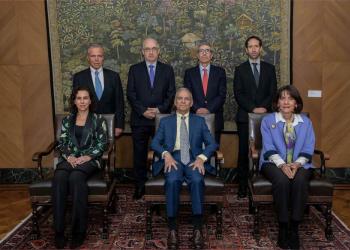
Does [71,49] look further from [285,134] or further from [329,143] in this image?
[329,143]

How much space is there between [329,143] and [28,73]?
14.0 feet

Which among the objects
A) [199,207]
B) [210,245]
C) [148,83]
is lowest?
[210,245]

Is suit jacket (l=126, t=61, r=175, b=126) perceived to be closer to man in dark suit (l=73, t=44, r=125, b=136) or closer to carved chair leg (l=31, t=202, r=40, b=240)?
man in dark suit (l=73, t=44, r=125, b=136)

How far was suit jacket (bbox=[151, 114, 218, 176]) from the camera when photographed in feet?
14.9

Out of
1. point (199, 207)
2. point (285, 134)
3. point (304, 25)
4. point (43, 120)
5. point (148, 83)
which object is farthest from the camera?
point (43, 120)

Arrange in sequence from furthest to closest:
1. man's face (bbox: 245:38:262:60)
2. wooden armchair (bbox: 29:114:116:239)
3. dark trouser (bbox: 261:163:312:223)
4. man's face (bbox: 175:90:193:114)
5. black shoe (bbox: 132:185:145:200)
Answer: black shoe (bbox: 132:185:145:200) < man's face (bbox: 245:38:262:60) < man's face (bbox: 175:90:193:114) < wooden armchair (bbox: 29:114:116:239) < dark trouser (bbox: 261:163:312:223)

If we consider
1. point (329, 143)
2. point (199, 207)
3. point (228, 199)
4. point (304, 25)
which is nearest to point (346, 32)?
point (304, 25)

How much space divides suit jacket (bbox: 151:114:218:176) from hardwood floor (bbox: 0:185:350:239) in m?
1.66

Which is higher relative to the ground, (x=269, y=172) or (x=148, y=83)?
(x=148, y=83)

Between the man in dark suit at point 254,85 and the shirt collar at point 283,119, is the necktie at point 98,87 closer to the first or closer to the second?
the man in dark suit at point 254,85

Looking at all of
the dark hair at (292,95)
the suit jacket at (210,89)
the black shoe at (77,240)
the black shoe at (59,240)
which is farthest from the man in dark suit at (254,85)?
the black shoe at (59,240)

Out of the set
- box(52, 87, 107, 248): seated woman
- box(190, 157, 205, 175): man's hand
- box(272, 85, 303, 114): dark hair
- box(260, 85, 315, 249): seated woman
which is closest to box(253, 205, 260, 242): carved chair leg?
box(260, 85, 315, 249): seated woman

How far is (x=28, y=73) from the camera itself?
6.24m

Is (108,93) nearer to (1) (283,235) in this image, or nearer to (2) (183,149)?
(2) (183,149)
